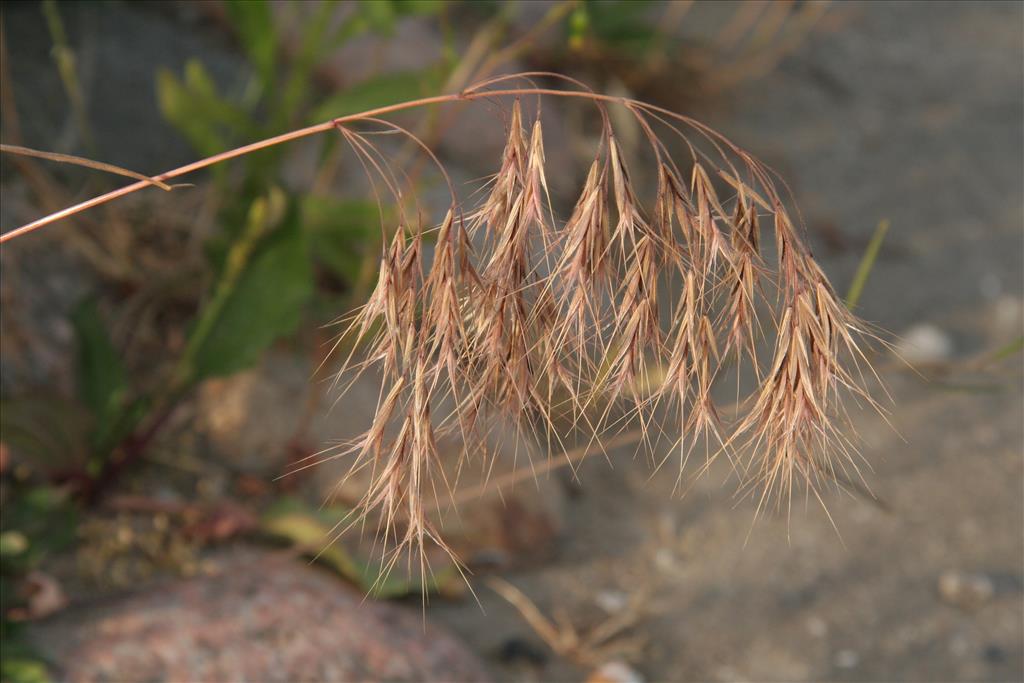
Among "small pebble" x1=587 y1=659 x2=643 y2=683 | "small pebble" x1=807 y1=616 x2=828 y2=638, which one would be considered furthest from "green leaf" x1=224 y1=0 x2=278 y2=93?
"small pebble" x1=807 y1=616 x2=828 y2=638

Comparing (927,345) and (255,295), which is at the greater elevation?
(255,295)

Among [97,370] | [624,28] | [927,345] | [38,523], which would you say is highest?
[624,28]

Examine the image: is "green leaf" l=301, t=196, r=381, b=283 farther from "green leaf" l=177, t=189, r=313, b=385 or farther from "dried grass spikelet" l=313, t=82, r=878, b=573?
"dried grass spikelet" l=313, t=82, r=878, b=573

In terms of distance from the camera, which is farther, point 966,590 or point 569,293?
point 966,590

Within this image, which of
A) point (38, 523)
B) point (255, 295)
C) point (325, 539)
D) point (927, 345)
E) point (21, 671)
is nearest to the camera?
point (21, 671)

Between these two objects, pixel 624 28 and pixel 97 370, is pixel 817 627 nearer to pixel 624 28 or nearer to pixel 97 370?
pixel 97 370

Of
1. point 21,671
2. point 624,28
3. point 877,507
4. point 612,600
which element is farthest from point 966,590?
point 624,28
